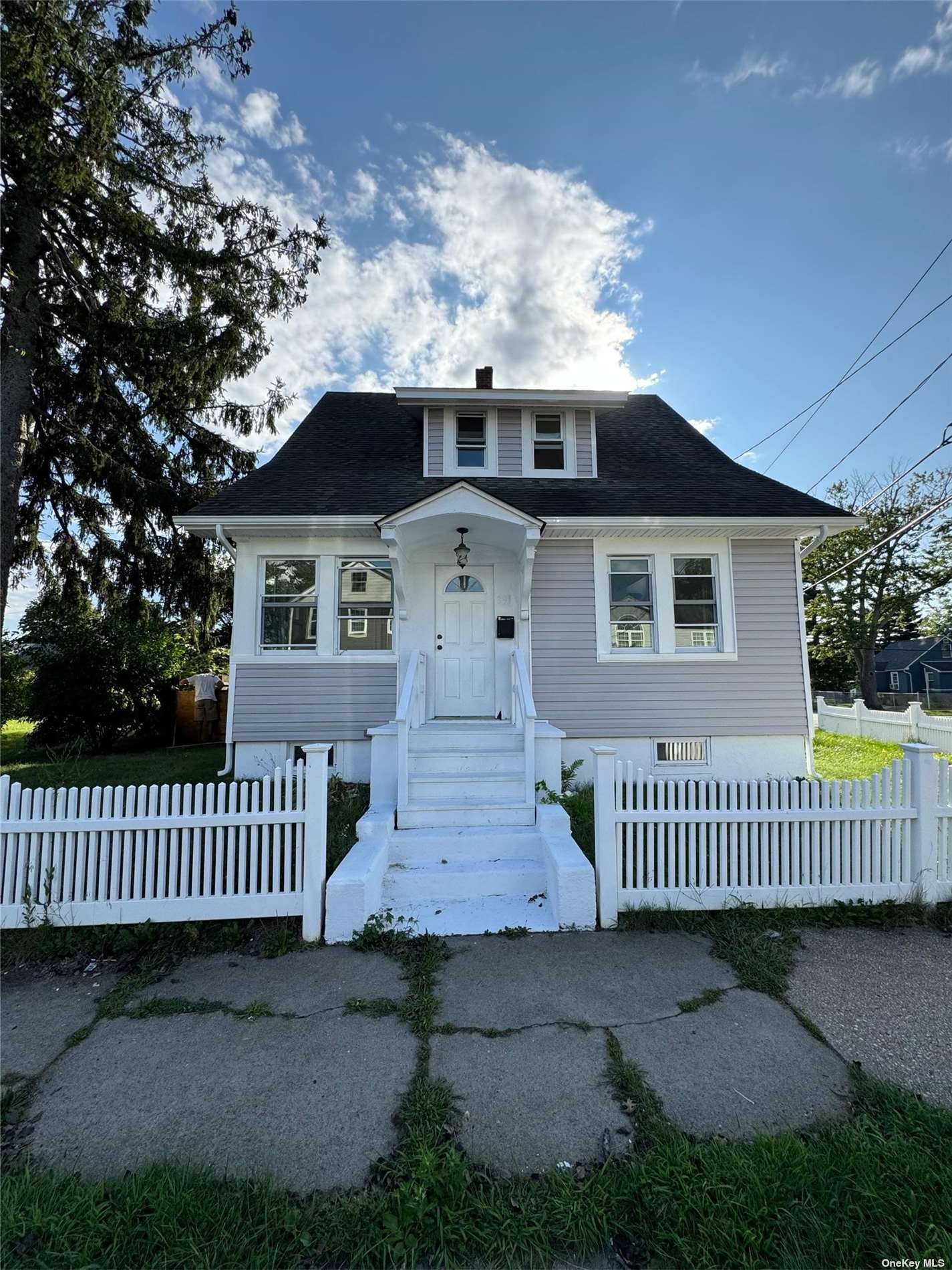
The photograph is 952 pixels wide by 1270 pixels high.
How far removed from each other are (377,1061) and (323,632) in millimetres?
6001

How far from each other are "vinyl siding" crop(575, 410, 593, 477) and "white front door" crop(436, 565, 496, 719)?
265 centimetres

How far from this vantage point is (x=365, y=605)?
26.4 feet

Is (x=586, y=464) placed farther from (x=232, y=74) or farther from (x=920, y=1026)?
(x=232, y=74)

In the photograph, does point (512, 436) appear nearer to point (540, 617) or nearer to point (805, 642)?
point (540, 617)

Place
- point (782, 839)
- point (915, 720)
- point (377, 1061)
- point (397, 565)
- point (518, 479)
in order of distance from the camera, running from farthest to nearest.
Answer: point (915, 720), point (518, 479), point (397, 565), point (782, 839), point (377, 1061)

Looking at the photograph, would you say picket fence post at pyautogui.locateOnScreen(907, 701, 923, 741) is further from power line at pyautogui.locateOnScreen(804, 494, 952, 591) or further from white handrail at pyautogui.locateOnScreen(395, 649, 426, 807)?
white handrail at pyautogui.locateOnScreen(395, 649, 426, 807)

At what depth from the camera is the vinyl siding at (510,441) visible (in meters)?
8.98

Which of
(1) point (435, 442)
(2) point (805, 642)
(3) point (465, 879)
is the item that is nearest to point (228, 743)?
(3) point (465, 879)

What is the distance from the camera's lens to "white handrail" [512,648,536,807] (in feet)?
17.5

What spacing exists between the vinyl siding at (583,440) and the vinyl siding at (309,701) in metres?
4.70

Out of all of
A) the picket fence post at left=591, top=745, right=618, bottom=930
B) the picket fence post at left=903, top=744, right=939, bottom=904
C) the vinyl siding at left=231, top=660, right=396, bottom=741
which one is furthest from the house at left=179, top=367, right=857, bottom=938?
the picket fence post at left=903, top=744, right=939, bottom=904

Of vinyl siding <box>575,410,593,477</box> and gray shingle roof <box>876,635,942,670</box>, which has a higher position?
vinyl siding <box>575,410,593,477</box>

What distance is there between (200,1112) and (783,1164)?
241 centimetres

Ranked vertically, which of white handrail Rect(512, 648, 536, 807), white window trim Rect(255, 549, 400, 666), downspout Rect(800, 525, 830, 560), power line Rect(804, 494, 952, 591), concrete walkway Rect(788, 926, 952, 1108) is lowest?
concrete walkway Rect(788, 926, 952, 1108)
